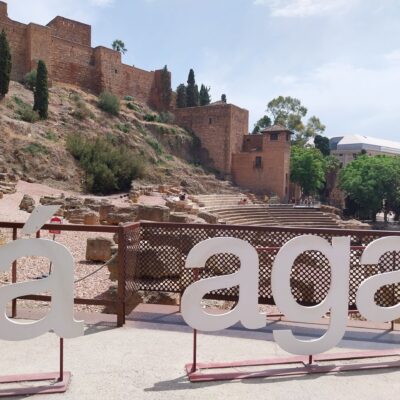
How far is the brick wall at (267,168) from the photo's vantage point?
1695 inches

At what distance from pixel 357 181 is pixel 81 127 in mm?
26676

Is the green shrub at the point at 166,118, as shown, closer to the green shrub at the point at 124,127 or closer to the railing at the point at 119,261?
the green shrub at the point at 124,127

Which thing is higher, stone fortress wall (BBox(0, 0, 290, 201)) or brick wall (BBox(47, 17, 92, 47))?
brick wall (BBox(47, 17, 92, 47))

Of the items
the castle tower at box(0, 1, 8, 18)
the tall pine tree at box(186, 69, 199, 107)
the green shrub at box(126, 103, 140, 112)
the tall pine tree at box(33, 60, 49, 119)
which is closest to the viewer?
the tall pine tree at box(33, 60, 49, 119)

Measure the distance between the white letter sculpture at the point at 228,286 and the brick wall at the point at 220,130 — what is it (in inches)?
1715

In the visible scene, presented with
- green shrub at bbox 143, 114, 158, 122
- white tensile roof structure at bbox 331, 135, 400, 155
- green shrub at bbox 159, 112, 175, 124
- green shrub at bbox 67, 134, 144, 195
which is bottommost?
green shrub at bbox 67, 134, 144, 195

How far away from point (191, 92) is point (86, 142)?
26214 millimetres

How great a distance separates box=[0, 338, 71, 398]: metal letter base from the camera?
344 cm

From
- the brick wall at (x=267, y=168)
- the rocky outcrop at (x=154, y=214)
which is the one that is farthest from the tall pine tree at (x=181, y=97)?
the rocky outcrop at (x=154, y=214)

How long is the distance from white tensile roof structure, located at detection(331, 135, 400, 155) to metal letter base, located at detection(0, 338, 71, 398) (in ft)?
272

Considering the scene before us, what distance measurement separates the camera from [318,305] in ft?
12.9

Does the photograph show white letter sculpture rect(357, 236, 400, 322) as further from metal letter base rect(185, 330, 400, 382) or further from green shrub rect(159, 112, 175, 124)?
green shrub rect(159, 112, 175, 124)

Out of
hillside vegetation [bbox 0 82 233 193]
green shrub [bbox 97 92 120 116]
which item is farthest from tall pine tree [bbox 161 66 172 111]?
green shrub [bbox 97 92 120 116]

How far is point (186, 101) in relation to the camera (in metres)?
54.4
